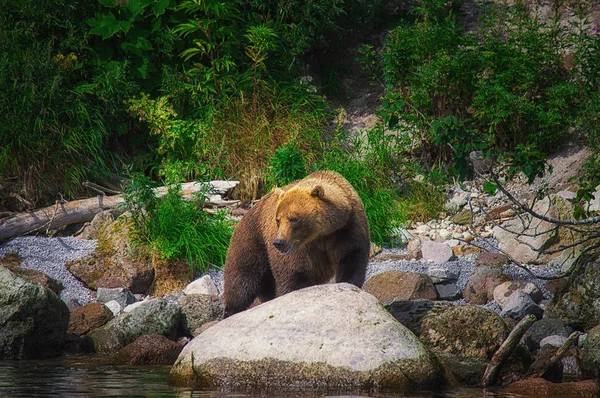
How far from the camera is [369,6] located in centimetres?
1372

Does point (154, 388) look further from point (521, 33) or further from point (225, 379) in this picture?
point (521, 33)

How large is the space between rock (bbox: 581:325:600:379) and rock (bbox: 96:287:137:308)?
4728mm

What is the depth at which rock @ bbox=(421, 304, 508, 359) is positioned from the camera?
21.0 ft

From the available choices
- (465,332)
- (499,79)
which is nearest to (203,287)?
(465,332)

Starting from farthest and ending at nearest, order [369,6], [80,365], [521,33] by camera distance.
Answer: [369,6] < [521,33] < [80,365]

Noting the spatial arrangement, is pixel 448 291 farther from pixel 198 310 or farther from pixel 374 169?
pixel 374 169

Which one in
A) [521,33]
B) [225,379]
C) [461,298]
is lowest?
[461,298]

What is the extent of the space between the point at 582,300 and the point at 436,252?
255cm

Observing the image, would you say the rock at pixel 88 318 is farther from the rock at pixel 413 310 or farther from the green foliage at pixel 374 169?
the green foliage at pixel 374 169

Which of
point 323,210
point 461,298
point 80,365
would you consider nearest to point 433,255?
point 461,298

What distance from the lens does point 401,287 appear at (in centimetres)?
830

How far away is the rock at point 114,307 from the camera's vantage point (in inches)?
339

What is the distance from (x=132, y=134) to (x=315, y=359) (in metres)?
7.79

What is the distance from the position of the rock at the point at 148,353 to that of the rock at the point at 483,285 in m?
3.09
